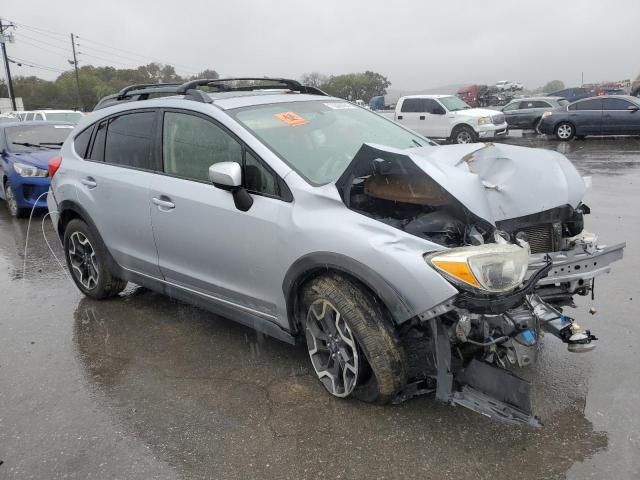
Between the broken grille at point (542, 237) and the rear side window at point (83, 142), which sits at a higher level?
the rear side window at point (83, 142)

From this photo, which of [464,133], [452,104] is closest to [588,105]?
[464,133]

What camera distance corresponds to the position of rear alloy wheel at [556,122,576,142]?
60.1 ft

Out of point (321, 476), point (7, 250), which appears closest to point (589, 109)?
point (7, 250)

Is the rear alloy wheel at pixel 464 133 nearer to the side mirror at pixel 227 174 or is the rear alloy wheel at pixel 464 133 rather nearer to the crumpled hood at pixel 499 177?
the crumpled hood at pixel 499 177

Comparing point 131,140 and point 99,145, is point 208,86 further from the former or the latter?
point 99,145

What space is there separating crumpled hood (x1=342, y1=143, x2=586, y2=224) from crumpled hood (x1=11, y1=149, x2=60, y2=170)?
7604 mm

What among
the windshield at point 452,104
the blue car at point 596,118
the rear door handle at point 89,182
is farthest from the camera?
the windshield at point 452,104

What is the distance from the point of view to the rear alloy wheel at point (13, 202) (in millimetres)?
9213

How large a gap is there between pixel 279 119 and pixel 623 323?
287 cm

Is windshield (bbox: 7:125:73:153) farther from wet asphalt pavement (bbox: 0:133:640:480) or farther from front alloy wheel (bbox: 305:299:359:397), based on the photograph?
front alloy wheel (bbox: 305:299:359:397)

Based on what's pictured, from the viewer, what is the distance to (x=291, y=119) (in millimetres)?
3799

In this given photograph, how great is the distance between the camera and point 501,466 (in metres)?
2.61

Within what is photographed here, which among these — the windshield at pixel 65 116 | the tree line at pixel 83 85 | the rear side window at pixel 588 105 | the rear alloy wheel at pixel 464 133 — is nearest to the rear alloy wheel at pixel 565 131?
the rear side window at pixel 588 105

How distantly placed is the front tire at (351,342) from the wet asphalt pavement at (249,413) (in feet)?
0.54
